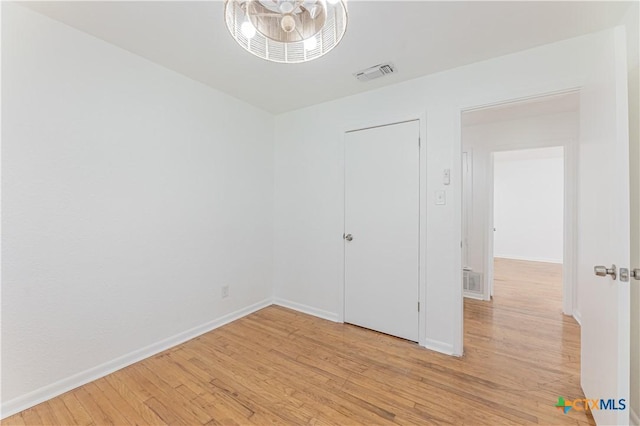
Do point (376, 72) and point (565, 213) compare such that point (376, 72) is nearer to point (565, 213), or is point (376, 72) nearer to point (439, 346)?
point (439, 346)

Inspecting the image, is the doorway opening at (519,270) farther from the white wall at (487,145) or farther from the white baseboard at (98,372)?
the white baseboard at (98,372)

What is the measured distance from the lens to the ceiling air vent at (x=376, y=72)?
7.22ft

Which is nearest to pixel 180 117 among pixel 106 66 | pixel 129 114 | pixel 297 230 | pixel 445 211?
pixel 129 114

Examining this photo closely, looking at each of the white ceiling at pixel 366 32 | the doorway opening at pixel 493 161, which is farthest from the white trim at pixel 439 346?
the white ceiling at pixel 366 32

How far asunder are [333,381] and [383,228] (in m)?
1.38

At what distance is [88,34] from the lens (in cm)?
185

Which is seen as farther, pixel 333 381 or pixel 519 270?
pixel 519 270

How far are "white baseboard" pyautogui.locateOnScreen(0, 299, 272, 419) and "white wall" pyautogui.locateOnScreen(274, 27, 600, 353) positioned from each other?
106 centimetres

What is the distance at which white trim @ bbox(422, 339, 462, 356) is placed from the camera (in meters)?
2.25

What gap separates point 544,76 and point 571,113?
1.79m

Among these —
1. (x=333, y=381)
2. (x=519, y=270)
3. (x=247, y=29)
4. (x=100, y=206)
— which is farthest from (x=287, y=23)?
(x=519, y=270)

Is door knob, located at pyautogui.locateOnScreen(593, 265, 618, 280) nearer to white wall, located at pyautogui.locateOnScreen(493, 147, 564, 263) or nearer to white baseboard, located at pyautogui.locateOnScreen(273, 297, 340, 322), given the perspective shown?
white baseboard, located at pyautogui.locateOnScreen(273, 297, 340, 322)

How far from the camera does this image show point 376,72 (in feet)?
Answer: 7.51

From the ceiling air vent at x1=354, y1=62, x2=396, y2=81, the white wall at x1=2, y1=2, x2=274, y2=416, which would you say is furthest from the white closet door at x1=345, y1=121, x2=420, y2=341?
the white wall at x1=2, y1=2, x2=274, y2=416
